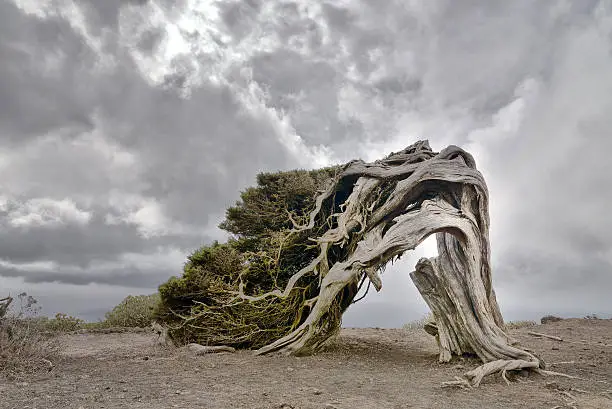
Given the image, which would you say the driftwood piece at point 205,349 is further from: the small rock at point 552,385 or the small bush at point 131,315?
the small bush at point 131,315

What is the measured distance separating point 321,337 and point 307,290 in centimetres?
144

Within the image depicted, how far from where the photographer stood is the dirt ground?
7074 mm

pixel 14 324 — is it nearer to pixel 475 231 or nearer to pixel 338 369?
pixel 338 369

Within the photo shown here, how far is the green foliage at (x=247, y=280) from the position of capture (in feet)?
40.5

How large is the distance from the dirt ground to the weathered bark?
51cm

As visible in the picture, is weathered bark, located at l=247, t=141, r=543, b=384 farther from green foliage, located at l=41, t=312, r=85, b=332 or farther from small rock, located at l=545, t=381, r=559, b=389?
green foliage, located at l=41, t=312, r=85, b=332

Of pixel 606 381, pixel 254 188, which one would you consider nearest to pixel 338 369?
pixel 606 381

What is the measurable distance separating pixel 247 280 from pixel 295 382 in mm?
4735

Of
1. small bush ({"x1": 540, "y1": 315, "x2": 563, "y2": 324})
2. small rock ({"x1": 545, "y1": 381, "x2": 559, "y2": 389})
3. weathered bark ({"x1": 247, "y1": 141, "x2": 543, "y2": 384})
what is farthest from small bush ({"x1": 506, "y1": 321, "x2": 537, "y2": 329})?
small rock ({"x1": 545, "y1": 381, "x2": 559, "y2": 389})

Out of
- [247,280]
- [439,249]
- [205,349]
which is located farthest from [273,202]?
[439,249]

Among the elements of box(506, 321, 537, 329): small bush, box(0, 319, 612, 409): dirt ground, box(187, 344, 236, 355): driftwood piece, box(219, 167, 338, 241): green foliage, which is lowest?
box(0, 319, 612, 409): dirt ground

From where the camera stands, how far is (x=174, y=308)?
1283cm

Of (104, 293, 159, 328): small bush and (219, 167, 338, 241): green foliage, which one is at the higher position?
(219, 167, 338, 241): green foliage

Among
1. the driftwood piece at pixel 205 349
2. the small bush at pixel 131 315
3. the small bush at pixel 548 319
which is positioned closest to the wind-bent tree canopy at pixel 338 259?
the driftwood piece at pixel 205 349
